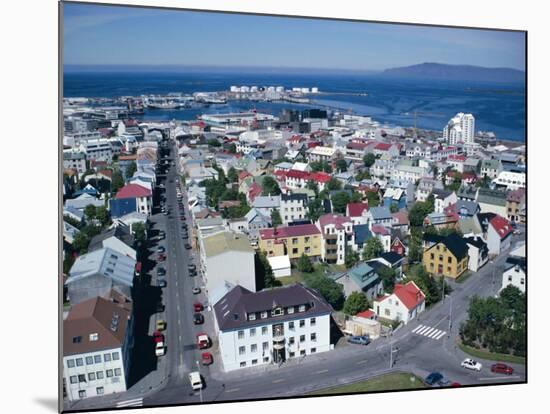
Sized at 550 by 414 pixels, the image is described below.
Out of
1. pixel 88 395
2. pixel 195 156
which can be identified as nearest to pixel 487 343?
pixel 88 395

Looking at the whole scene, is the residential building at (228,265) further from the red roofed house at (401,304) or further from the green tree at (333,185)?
the green tree at (333,185)

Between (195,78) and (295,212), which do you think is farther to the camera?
(295,212)

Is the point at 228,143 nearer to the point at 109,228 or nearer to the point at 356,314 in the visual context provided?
the point at 109,228

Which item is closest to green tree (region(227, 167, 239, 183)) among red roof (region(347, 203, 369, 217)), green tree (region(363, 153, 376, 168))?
red roof (region(347, 203, 369, 217))

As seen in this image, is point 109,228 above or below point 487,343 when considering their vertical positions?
above

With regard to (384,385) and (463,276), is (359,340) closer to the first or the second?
(384,385)

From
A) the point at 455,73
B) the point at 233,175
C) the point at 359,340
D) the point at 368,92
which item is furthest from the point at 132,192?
the point at 455,73

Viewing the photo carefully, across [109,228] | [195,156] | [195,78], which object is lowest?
[109,228]

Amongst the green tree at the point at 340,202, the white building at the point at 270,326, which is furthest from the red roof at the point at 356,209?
the white building at the point at 270,326
